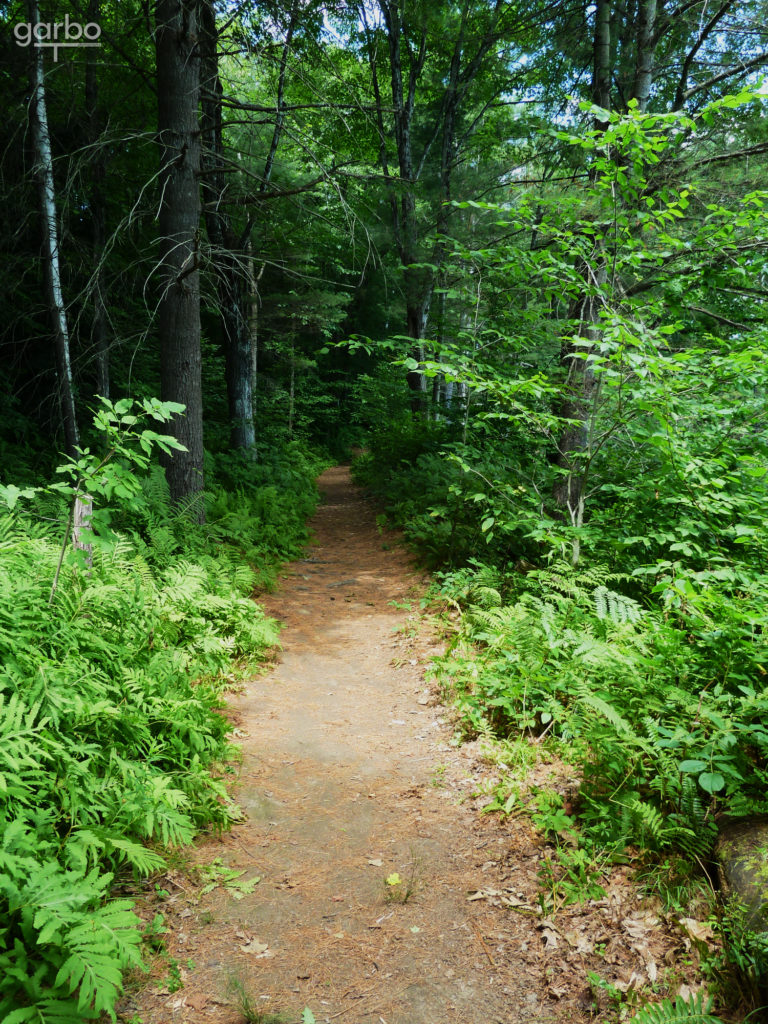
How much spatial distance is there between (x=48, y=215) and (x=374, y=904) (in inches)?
340

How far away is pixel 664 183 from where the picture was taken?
6.22 metres

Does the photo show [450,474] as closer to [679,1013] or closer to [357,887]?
[357,887]

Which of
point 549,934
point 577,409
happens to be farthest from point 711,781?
point 577,409

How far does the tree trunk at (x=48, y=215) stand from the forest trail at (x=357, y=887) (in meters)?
4.95

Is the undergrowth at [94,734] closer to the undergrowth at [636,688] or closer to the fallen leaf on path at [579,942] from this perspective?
the fallen leaf on path at [579,942]

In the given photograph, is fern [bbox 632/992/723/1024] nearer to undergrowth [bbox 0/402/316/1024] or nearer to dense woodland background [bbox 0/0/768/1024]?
dense woodland background [bbox 0/0/768/1024]

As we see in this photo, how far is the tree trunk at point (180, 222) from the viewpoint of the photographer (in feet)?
22.0

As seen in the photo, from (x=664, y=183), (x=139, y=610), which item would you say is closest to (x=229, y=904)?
(x=139, y=610)

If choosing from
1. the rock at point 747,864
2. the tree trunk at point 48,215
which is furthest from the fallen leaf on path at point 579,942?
the tree trunk at point 48,215

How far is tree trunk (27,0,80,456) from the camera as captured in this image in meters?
7.21

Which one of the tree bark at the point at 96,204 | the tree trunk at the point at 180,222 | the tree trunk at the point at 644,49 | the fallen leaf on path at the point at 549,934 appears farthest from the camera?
the tree bark at the point at 96,204

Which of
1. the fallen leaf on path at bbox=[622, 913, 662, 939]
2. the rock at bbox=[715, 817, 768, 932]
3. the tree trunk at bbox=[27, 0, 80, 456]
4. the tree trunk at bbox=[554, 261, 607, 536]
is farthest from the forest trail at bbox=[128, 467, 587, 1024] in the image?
the tree trunk at bbox=[27, 0, 80, 456]

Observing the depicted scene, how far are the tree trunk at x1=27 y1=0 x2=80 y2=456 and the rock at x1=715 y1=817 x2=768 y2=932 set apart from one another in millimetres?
7316

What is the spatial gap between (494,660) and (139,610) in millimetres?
2975
